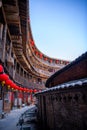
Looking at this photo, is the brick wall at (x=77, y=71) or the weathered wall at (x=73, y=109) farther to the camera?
the brick wall at (x=77, y=71)

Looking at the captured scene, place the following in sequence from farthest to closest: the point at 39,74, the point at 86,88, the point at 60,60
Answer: the point at 60,60
the point at 39,74
the point at 86,88

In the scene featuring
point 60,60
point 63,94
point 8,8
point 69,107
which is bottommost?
point 69,107

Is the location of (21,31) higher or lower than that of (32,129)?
higher

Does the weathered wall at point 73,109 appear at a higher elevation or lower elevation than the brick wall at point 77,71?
lower

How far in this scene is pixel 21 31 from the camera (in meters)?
14.8

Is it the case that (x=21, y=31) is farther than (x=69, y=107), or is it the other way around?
(x=21, y=31)

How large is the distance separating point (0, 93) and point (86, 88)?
11.8m

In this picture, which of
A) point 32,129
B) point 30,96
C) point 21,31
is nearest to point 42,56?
point 30,96

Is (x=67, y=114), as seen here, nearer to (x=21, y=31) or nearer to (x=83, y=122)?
(x=83, y=122)

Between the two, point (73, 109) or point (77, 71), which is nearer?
point (73, 109)

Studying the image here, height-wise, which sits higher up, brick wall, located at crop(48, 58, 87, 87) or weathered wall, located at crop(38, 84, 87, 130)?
brick wall, located at crop(48, 58, 87, 87)

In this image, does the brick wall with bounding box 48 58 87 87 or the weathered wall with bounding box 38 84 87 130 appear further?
the brick wall with bounding box 48 58 87 87

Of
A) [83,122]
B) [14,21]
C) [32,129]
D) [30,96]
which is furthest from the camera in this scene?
[30,96]

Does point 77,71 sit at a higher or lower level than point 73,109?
higher
